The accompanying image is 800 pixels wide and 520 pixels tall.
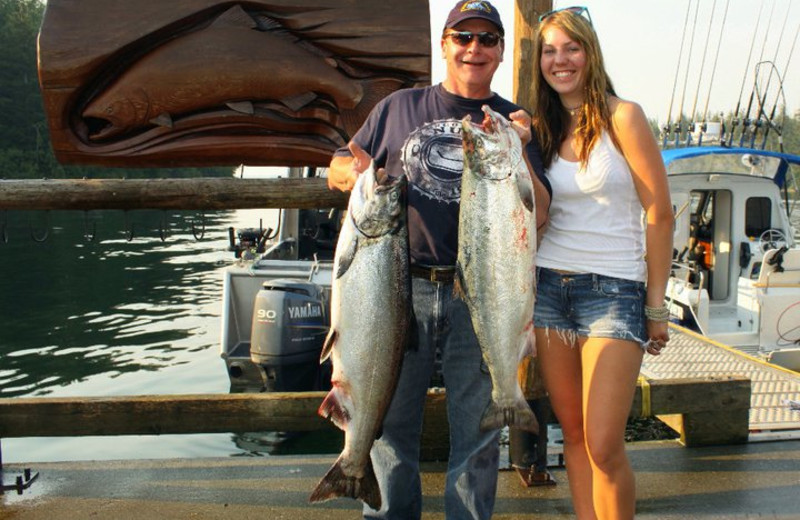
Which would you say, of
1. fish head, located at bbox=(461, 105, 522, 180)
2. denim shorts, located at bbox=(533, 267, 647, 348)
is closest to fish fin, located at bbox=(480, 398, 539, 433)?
denim shorts, located at bbox=(533, 267, 647, 348)

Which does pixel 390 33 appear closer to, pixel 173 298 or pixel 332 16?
pixel 332 16

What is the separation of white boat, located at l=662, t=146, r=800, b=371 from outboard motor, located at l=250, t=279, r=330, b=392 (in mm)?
6659

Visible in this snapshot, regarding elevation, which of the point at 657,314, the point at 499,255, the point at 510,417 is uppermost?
the point at 499,255

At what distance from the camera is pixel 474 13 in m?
2.82

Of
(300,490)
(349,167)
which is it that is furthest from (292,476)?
(349,167)

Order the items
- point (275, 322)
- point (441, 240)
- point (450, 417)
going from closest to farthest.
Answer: point (441, 240)
point (450, 417)
point (275, 322)

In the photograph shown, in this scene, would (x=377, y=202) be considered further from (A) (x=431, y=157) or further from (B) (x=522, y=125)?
(B) (x=522, y=125)

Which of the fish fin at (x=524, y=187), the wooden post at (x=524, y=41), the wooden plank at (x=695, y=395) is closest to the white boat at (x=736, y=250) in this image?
the wooden plank at (x=695, y=395)

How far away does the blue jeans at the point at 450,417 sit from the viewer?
9.87ft

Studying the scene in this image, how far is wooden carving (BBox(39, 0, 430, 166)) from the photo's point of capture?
3236 millimetres

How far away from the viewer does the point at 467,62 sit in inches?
113

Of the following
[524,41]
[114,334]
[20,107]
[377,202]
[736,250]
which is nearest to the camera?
[377,202]

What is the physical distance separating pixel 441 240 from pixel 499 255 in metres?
0.34

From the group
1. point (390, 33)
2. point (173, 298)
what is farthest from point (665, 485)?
point (173, 298)
